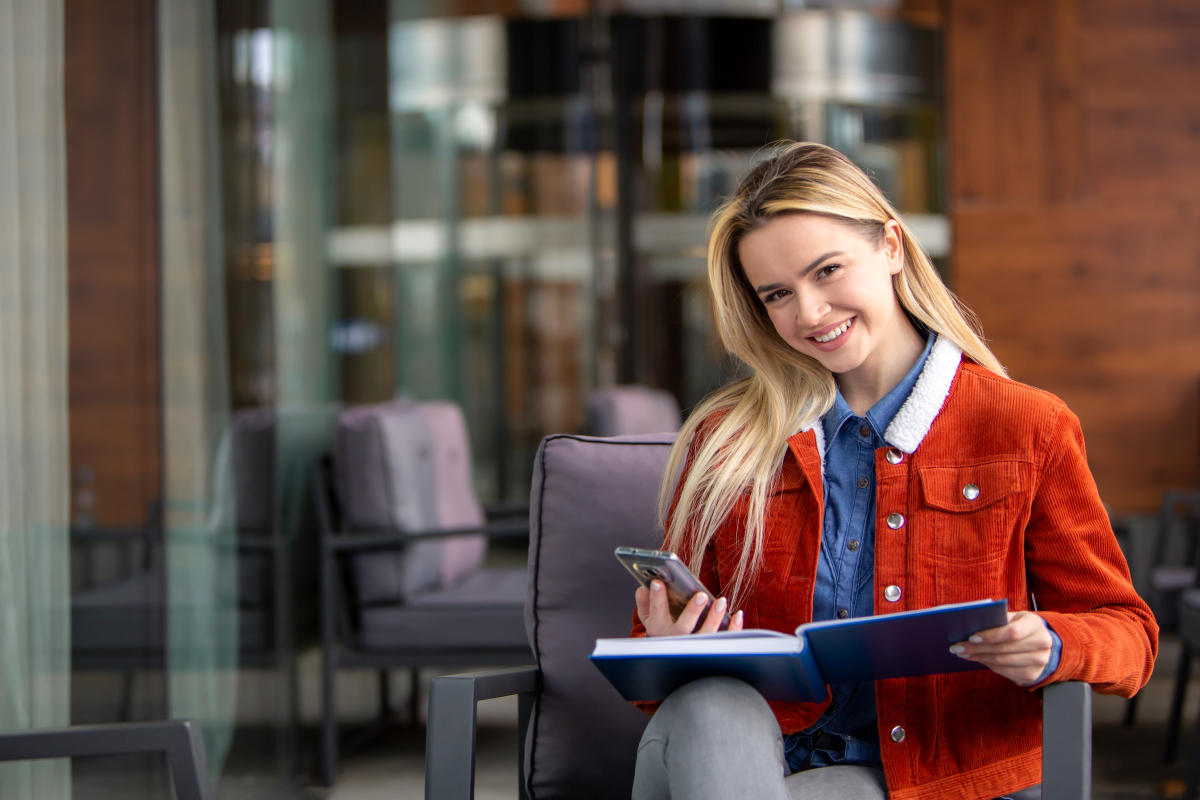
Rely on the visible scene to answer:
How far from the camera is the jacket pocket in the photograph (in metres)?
1.26

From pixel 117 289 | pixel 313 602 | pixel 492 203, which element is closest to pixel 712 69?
pixel 492 203

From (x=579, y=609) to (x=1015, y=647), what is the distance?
2.37 ft

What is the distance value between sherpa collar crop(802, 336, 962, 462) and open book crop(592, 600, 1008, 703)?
11.6 inches

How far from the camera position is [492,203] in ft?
19.8

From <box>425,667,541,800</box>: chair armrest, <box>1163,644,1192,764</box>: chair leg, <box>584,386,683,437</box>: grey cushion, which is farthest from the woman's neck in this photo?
<box>584,386,683,437</box>: grey cushion

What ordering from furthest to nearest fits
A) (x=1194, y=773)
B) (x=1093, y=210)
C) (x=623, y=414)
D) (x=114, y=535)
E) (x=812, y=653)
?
(x=1093, y=210) → (x=623, y=414) → (x=1194, y=773) → (x=114, y=535) → (x=812, y=653)

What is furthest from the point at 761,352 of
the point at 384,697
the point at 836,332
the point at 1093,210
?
the point at 1093,210

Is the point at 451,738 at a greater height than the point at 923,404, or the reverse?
the point at 923,404

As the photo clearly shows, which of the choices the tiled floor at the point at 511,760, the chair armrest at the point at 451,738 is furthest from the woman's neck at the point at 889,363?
the tiled floor at the point at 511,760

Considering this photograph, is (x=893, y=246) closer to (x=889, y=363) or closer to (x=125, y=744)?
(x=889, y=363)

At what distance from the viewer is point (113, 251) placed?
2049mm

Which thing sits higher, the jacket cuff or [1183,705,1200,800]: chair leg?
the jacket cuff

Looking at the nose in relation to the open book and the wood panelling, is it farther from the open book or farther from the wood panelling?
the wood panelling

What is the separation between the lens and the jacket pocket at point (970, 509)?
1.26 m
